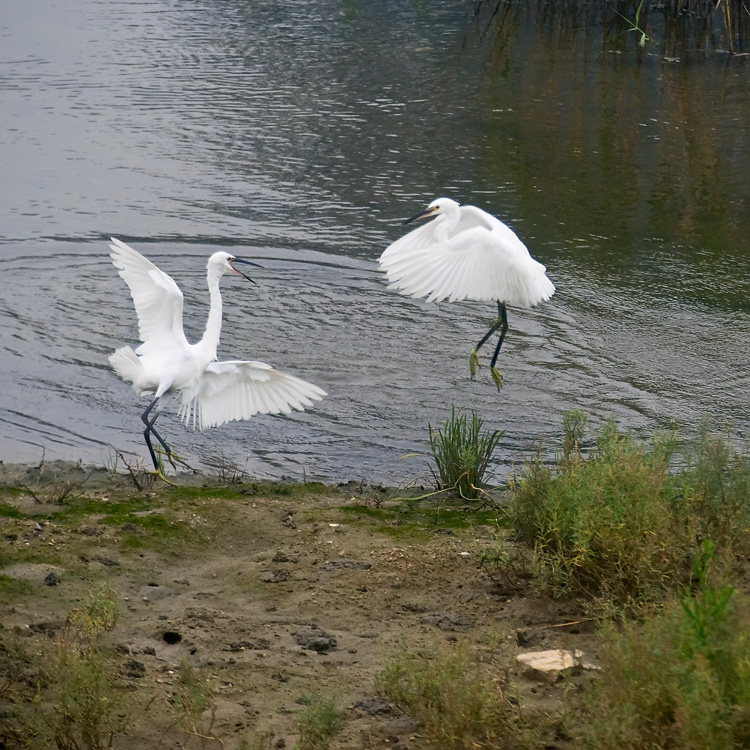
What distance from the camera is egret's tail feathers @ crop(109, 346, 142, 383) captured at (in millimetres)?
6316

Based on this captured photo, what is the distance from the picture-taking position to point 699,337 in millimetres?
8477

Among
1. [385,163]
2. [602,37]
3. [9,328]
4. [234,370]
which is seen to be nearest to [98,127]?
[385,163]

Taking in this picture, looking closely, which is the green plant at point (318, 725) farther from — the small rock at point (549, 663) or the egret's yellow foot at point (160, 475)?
the egret's yellow foot at point (160, 475)

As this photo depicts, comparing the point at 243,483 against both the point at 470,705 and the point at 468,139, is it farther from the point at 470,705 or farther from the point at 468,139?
the point at 468,139

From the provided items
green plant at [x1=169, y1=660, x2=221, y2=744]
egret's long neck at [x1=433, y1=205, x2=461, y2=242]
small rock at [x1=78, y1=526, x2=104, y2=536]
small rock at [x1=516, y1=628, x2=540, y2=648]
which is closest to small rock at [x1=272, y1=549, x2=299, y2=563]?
small rock at [x1=78, y1=526, x2=104, y2=536]

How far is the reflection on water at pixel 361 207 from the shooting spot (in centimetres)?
738

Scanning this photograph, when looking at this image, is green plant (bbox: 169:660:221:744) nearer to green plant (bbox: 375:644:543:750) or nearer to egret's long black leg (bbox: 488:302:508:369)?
green plant (bbox: 375:644:543:750)

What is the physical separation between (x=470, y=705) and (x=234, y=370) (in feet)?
11.6

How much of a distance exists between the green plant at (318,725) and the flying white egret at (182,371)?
10.5 feet

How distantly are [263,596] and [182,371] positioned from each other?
2.19 m

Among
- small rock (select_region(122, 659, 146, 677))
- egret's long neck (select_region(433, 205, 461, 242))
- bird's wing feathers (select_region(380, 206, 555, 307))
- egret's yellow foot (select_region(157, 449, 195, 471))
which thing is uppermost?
egret's long neck (select_region(433, 205, 461, 242))

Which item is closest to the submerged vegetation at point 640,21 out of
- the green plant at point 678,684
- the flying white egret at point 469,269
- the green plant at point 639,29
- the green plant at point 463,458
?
the green plant at point 639,29

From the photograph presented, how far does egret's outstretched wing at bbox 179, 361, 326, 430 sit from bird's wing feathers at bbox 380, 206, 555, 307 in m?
0.86

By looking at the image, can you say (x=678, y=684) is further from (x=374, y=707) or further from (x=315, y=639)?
(x=315, y=639)
